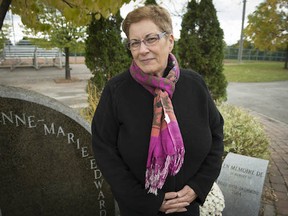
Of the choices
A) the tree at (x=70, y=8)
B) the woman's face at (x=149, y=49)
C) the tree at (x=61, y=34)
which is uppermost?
the tree at (x=61, y=34)

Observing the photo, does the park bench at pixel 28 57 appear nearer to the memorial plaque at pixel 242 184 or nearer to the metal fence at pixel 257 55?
the memorial plaque at pixel 242 184

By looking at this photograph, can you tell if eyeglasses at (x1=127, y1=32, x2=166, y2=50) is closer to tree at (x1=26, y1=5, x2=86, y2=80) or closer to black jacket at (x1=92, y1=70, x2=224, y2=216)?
black jacket at (x1=92, y1=70, x2=224, y2=216)

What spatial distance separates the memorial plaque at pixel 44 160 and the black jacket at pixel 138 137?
769 mm

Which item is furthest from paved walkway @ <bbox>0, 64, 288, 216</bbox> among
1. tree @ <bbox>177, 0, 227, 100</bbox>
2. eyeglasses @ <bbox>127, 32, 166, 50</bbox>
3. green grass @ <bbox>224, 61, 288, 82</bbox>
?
green grass @ <bbox>224, 61, 288, 82</bbox>

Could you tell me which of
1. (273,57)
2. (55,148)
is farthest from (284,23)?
(55,148)

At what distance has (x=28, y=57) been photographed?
82.0 ft

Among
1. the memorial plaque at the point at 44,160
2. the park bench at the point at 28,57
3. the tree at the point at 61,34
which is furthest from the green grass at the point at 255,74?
the memorial plaque at the point at 44,160

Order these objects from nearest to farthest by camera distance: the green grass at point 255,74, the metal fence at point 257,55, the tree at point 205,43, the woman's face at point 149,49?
the woman's face at point 149,49
the tree at point 205,43
the green grass at point 255,74
the metal fence at point 257,55

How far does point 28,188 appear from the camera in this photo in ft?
8.20

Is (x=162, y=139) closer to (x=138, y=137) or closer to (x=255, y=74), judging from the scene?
(x=138, y=137)

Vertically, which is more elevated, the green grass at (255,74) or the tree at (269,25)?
the tree at (269,25)

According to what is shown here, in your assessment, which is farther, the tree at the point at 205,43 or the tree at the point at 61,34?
the tree at the point at 61,34

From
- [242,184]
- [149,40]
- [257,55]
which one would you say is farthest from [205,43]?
[257,55]

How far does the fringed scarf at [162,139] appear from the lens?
1.68 m
